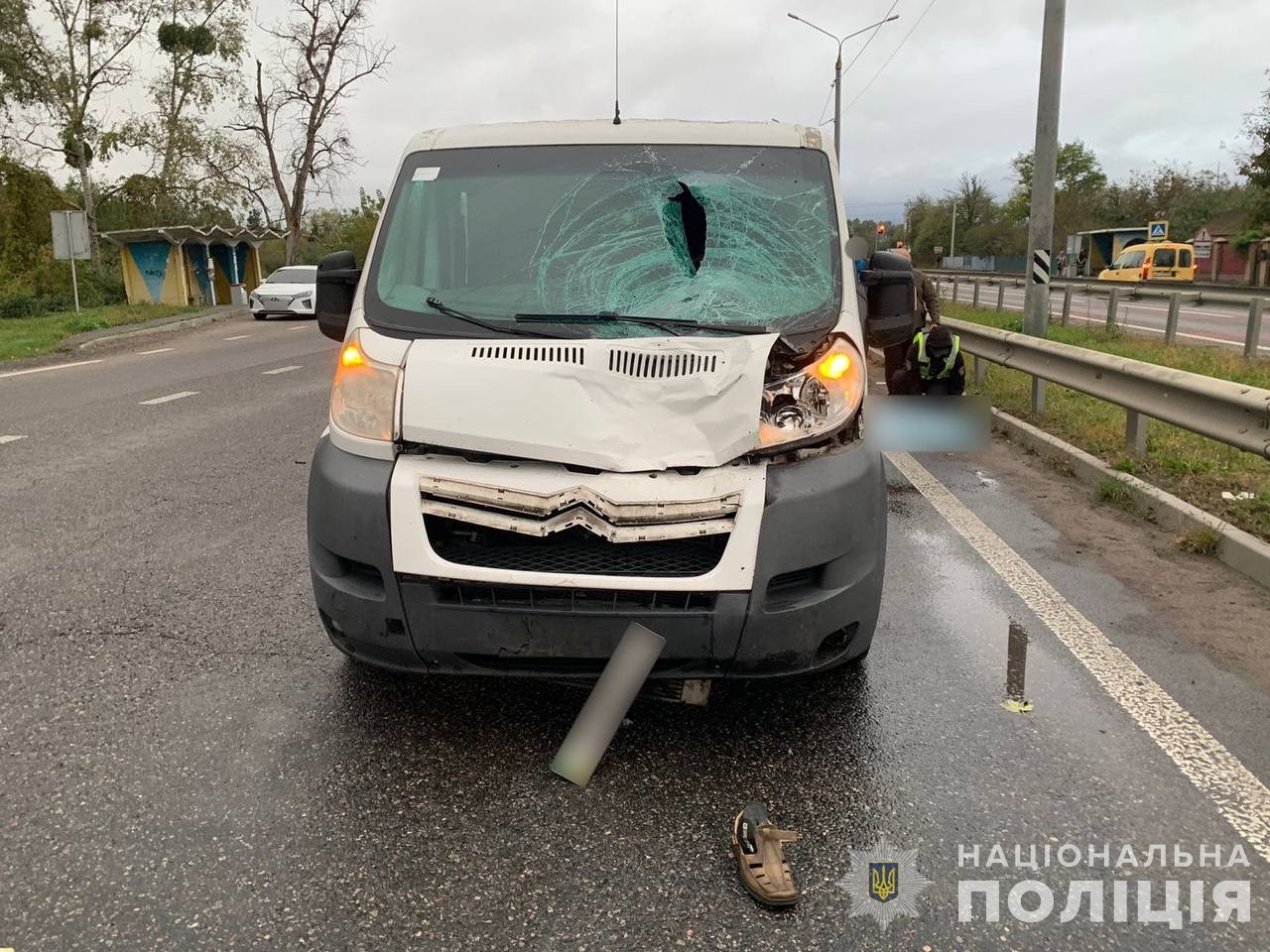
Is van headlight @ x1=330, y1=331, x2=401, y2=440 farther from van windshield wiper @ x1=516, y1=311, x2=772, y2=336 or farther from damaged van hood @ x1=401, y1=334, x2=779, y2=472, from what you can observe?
van windshield wiper @ x1=516, y1=311, x2=772, y2=336


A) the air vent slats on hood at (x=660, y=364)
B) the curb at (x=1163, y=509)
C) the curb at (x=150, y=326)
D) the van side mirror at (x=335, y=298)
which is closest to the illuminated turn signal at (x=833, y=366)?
the air vent slats on hood at (x=660, y=364)

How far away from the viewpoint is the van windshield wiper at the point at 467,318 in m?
3.40

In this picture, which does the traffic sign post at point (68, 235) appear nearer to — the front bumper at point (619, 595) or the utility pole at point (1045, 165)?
the utility pole at point (1045, 165)

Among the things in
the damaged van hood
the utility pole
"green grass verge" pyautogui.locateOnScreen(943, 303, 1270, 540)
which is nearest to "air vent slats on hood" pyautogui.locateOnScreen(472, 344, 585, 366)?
the damaged van hood

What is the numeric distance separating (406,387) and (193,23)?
47.1m

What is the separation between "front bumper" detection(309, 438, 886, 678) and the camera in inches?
116

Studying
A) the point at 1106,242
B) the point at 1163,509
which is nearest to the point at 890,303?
the point at 1163,509

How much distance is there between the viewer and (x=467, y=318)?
11.5ft

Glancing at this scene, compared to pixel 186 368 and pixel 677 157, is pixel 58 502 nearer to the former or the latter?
pixel 677 157

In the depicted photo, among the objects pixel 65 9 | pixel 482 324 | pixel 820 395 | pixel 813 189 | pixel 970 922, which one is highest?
pixel 65 9

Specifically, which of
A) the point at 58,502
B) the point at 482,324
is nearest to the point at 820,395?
the point at 482,324

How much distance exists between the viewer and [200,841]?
2725 mm

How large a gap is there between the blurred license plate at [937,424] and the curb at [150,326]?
60.3 feet

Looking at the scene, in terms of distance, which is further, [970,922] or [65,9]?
[65,9]
